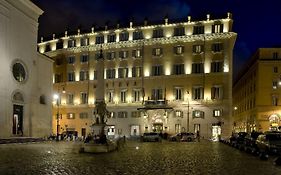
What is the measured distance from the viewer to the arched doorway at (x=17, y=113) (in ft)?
153

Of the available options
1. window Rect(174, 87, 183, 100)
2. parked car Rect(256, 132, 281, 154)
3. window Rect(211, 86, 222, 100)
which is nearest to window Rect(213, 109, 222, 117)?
window Rect(211, 86, 222, 100)

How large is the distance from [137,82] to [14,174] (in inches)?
2014

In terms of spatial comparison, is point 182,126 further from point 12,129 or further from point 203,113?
point 12,129

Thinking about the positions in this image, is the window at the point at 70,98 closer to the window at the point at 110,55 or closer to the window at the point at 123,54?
the window at the point at 110,55

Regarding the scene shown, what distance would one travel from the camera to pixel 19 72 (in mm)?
48531

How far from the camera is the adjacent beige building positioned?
4462 centimetres

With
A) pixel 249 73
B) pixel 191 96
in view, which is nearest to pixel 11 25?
pixel 191 96

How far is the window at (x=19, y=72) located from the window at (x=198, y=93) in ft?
86.4

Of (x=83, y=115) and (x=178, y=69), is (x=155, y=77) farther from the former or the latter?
(x=83, y=115)

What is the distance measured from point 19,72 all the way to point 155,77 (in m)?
23.4

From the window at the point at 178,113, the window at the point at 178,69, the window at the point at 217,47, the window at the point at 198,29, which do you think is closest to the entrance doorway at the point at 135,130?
the window at the point at 178,113

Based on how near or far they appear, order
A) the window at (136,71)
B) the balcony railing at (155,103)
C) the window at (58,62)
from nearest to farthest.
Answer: the balcony railing at (155,103)
the window at (136,71)
the window at (58,62)

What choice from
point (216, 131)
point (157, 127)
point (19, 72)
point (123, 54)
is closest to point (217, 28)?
point (216, 131)

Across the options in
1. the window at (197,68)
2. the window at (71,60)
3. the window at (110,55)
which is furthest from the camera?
the window at (71,60)
